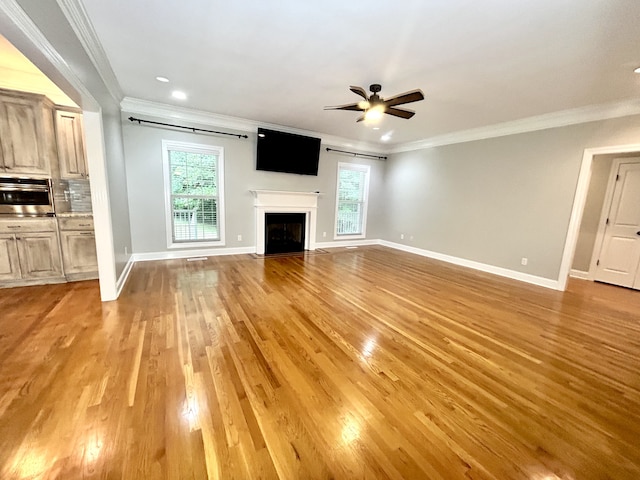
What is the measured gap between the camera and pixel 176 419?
1521 millimetres

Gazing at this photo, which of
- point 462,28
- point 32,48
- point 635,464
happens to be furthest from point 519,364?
point 32,48

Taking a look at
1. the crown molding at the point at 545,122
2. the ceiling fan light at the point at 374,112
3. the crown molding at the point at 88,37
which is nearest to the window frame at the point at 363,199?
the crown molding at the point at 545,122

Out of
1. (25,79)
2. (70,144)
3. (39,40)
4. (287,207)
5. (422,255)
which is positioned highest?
(25,79)

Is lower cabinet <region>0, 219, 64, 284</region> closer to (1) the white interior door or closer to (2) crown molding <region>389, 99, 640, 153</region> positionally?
(2) crown molding <region>389, 99, 640, 153</region>

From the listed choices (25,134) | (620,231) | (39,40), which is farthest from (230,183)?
(620,231)

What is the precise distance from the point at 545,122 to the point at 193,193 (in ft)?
20.7

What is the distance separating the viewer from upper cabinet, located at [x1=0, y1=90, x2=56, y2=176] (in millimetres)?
3143

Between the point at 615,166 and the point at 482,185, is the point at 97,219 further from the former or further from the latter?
the point at 615,166

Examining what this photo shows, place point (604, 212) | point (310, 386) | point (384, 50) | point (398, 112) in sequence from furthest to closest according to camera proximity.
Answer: point (604, 212)
point (398, 112)
point (384, 50)
point (310, 386)

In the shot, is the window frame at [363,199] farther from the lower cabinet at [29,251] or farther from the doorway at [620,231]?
the lower cabinet at [29,251]

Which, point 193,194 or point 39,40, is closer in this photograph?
point 39,40

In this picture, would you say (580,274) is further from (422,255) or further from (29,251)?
(29,251)

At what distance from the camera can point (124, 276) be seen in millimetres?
3760

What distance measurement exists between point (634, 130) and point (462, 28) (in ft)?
11.1
